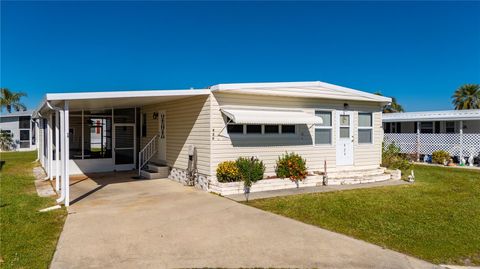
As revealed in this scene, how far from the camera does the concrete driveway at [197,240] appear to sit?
4.59m

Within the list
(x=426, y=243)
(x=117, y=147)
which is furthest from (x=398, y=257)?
(x=117, y=147)

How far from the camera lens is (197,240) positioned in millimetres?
5457

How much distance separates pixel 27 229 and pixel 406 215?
23.7 ft

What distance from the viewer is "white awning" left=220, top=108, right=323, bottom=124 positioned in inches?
376

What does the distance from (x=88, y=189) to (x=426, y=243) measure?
8.59 m

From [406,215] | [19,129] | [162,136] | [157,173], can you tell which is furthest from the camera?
[19,129]

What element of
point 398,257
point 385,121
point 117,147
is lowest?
point 398,257

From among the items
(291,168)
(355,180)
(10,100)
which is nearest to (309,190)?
(291,168)

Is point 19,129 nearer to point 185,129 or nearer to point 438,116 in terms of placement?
point 185,129

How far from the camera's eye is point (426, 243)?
215 inches

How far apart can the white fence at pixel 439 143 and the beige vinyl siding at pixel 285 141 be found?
15.4 feet

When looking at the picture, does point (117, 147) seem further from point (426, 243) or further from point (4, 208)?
point (426, 243)

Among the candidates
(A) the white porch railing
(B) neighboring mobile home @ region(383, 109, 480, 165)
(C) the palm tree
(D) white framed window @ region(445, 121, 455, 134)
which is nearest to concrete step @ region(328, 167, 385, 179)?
(A) the white porch railing

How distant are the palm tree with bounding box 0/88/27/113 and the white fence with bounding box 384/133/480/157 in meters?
41.6
